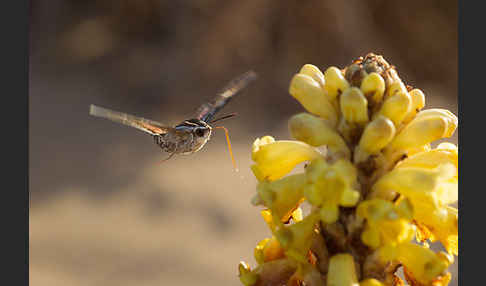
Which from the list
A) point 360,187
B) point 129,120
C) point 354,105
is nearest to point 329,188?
point 360,187

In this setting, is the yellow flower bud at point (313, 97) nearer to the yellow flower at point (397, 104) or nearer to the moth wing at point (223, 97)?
the yellow flower at point (397, 104)

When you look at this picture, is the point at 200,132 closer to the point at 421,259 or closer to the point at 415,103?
the point at 415,103

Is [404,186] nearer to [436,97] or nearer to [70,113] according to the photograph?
[436,97]

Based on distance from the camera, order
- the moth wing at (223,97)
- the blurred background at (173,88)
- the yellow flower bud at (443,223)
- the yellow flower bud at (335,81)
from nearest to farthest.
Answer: the yellow flower bud at (443,223) < the yellow flower bud at (335,81) < the moth wing at (223,97) < the blurred background at (173,88)

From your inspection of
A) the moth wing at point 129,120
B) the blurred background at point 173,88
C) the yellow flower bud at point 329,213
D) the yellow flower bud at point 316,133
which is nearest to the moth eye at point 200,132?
the moth wing at point 129,120

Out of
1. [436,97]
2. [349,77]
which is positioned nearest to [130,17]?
[436,97]

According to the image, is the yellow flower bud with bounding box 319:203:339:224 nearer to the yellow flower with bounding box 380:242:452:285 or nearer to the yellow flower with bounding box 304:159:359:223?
the yellow flower with bounding box 304:159:359:223
